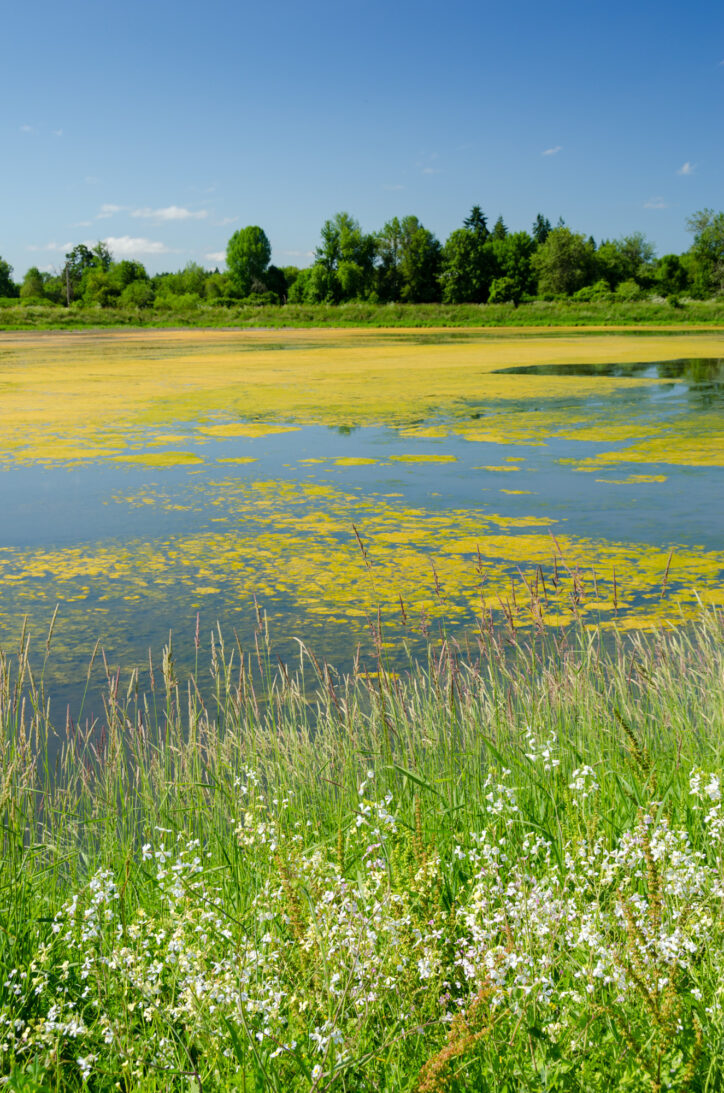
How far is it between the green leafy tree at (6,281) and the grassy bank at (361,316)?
2754cm

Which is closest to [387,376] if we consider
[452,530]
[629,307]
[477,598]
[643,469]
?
[643,469]

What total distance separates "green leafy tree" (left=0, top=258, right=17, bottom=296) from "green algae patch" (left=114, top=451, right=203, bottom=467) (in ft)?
250

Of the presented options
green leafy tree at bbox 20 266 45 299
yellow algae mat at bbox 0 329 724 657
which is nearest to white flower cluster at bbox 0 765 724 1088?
yellow algae mat at bbox 0 329 724 657

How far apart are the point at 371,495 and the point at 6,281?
8072 centimetres

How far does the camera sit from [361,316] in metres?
53.8

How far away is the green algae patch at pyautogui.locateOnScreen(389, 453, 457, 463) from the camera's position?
9734 mm

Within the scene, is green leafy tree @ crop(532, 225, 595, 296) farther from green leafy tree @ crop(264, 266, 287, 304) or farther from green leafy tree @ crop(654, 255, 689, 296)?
green leafy tree @ crop(264, 266, 287, 304)

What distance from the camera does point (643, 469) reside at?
898cm

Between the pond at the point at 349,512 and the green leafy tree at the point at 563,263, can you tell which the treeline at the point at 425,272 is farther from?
the pond at the point at 349,512

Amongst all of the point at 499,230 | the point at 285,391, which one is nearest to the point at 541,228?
the point at 499,230

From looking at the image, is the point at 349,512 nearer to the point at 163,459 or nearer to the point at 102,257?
the point at 163,459

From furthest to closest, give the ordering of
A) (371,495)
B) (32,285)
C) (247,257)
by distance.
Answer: (32,285) < (247,257) < (371,495)

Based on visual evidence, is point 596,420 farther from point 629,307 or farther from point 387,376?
point 629,307

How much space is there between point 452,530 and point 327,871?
5.20 m
